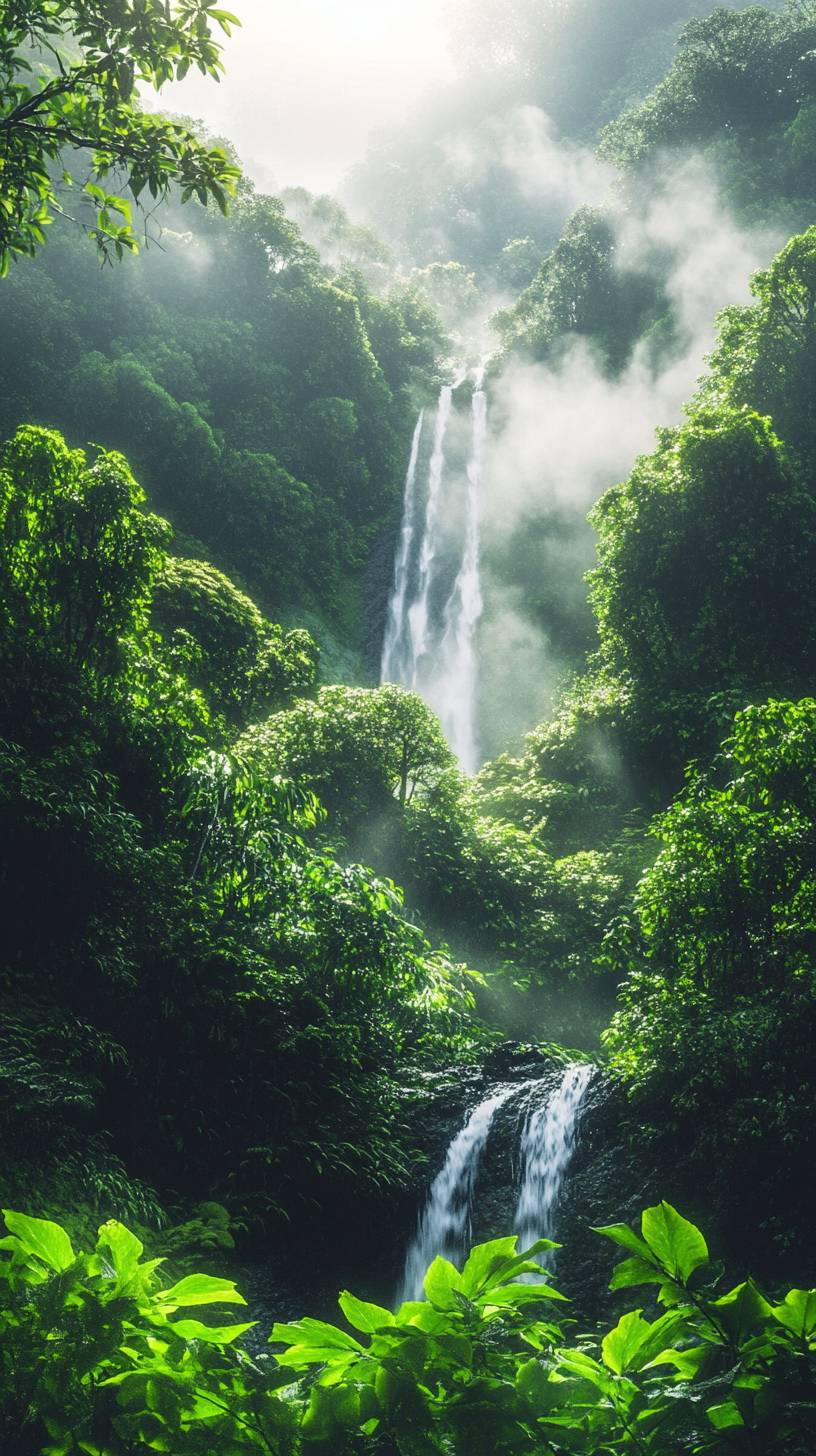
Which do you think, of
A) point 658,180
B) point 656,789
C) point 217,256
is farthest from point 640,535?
point 658,180

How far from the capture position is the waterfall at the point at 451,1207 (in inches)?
289

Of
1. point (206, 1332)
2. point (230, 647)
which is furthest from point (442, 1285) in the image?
point (230, 647)

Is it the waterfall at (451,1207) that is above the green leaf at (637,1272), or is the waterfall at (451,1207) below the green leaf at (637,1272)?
above

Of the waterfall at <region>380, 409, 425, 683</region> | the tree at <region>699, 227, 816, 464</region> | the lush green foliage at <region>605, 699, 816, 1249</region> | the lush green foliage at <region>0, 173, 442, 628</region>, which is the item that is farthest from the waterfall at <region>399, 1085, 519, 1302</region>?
the lush green foliage at <region>0, 173, 442, 628</region>

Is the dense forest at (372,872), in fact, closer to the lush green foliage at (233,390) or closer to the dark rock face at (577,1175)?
the dark rock face at (577,1175)

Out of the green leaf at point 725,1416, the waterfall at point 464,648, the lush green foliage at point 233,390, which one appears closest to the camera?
the green leaf at point 725,1416

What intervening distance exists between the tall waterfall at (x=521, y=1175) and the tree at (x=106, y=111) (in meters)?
7.46

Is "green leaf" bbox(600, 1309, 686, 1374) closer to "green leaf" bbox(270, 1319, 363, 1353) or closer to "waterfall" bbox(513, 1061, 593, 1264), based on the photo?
"green leaf" bbox(270, 1319, 363, 1353)

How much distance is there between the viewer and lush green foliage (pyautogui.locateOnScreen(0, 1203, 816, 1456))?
95 centimetres

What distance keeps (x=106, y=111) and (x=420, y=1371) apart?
5508 mm

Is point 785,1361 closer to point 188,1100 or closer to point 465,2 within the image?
point 188,1100

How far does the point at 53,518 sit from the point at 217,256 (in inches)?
1014

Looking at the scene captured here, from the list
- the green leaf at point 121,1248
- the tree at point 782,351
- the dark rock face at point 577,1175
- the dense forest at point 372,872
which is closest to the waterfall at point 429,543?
the dense forest at point 372,872

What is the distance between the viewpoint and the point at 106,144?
4578 millimetres
